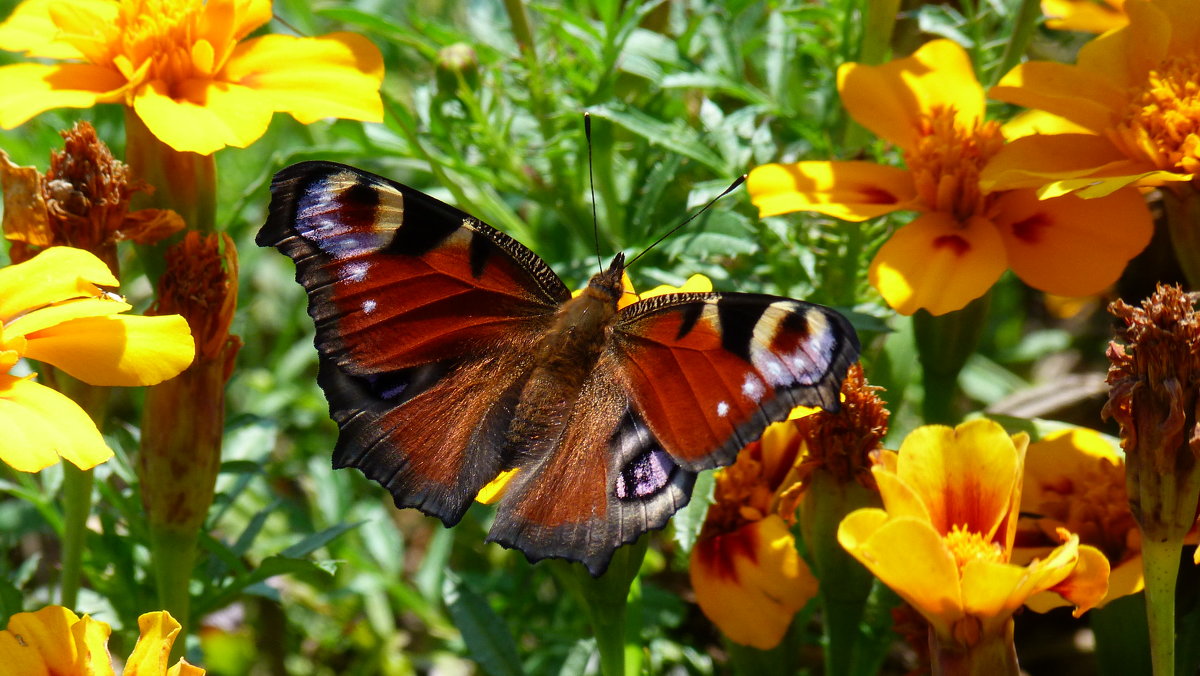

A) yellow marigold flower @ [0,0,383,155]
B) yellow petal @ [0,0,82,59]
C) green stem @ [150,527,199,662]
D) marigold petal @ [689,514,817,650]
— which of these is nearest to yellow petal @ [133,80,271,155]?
yellow marigold flower @ [0,0,383,155]

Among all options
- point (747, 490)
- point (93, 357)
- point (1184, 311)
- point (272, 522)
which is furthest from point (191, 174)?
point (1184, 311)

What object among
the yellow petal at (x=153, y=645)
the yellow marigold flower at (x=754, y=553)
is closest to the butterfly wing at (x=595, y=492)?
the yellow marigold flower at (x=754, y=553)

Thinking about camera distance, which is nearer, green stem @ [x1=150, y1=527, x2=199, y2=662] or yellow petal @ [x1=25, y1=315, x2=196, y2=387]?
yellow petal @ [x1=25, y1=315, x2=196, y2=387]

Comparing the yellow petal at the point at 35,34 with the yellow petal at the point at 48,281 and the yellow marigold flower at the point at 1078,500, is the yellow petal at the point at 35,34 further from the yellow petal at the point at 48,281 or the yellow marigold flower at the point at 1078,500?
the yellow marigold flower at the point at 1078,500

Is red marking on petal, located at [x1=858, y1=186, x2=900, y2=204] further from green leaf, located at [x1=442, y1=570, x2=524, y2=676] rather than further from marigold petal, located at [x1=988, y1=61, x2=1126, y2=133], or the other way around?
green leaf, located at [x1=442, y1=570, x2=524, y2=676]

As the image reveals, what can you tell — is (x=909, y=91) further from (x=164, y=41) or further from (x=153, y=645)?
(x=153, y=645)

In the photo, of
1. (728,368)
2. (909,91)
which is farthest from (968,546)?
(909,91)
